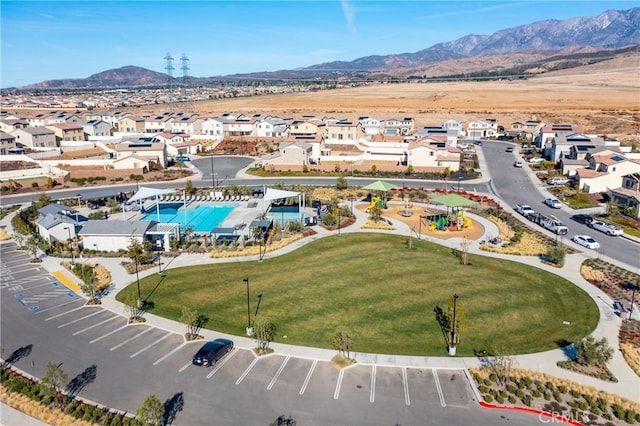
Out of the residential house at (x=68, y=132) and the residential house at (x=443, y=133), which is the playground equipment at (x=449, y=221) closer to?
the residential house at (x=443, y=133)

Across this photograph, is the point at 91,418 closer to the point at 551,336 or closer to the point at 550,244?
the point at 551,336

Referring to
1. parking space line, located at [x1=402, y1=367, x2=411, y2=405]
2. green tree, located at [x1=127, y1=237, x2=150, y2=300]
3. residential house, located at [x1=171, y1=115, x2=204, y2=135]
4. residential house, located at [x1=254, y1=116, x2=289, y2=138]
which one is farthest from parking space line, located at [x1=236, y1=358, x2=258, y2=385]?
residential house, located at [x1=171, y1=115, x2=204, y2=135]

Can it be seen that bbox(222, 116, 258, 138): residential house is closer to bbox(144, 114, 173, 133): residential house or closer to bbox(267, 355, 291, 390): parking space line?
bbox(144, 114, 173, 133): residential house

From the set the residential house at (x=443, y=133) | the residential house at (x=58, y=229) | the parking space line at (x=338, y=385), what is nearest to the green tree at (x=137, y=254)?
the residential house at (x=58, y=229)

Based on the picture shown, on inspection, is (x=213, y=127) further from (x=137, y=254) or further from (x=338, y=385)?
(x=338, y=385)

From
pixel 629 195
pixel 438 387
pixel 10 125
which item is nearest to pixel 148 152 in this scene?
pixel 10 125
